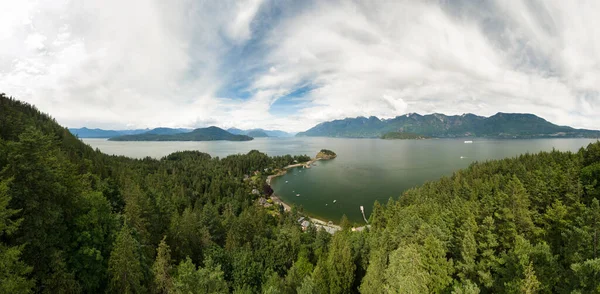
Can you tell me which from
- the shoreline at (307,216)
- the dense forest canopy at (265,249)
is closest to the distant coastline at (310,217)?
the shoreline at (307,216)

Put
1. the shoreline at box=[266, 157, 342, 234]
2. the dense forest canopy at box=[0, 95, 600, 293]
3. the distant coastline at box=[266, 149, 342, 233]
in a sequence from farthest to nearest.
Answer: the distant coastline at box=[266, 149, 342, 233]
the shoreline at box=[266, 157, 342, 234]
the dense forest canopy at box=[0, 95, 600, 293]

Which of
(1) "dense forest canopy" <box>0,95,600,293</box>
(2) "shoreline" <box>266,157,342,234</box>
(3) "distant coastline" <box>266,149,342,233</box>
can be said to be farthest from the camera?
(3) "distant coastline" <box>266,149,342,233</box>

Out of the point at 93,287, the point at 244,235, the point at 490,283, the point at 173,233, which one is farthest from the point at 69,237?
the point at 490,283

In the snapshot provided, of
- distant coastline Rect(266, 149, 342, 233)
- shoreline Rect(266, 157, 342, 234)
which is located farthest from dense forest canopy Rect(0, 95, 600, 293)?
distant coastline Rect(266, 149, 342, 233)

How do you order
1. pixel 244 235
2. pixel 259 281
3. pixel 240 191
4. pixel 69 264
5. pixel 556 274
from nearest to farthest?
pixel 556 274, pixel 69 264, pixel 259 281, pixel 244 235, pixel 240 191

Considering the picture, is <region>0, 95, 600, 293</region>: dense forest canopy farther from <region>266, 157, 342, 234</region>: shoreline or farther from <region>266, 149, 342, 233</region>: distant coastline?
<region>266, 149, 342, 233</region>: distant coastline

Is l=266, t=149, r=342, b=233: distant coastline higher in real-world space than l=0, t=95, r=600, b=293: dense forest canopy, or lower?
lower

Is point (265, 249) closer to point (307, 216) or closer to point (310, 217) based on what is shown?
point (307, 216)

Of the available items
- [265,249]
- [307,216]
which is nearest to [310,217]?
[307,216]

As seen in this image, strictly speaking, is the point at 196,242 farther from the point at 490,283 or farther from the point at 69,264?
the point at 490,283

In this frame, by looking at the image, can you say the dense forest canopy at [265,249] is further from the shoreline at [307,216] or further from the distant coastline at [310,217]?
the distant coastline at [310,217]

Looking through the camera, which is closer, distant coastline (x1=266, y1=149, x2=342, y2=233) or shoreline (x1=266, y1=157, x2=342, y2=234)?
shoreline (x1=266, y1=157, x2=342, y2=234)
